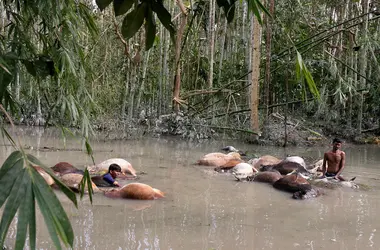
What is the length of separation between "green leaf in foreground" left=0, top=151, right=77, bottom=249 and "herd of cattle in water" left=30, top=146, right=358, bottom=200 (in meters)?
3.93

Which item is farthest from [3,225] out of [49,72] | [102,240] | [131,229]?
[131,229]

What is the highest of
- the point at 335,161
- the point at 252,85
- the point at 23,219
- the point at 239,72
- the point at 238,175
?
the point at 239,72

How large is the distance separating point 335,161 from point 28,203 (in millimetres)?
6359

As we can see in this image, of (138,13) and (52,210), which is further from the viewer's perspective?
(138,13)

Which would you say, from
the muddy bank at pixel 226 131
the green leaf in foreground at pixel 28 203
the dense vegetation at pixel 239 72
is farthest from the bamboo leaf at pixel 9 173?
the muddy bank at pixel 226 131

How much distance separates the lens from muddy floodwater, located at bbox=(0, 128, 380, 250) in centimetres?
388

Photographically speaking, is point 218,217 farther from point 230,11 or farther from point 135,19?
point 135,19

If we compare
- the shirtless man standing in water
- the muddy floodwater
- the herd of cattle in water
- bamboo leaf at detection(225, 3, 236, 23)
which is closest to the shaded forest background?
the herd of cattle in water

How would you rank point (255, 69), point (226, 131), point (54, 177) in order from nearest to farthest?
point (54, 177), point (255, 69), point (226, 131)

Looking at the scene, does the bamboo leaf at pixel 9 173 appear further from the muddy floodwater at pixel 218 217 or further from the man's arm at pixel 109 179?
the man's arm at pixel 109 179

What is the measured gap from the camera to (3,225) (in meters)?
1.04

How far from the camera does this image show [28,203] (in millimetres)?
1002

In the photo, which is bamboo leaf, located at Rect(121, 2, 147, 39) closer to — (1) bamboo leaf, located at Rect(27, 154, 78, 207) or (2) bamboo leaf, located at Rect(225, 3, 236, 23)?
(2) bamboo leaf, located at Rect(225, 3, 236, 23)

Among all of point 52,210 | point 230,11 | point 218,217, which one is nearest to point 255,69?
point 218,217
